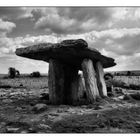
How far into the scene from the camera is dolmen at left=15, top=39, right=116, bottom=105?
647 cm

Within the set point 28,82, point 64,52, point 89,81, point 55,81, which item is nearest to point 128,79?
point 28,82

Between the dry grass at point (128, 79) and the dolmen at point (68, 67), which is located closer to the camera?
the dolmen at point (68, 67)

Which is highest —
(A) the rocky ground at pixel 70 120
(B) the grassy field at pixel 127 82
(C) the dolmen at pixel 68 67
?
(C) the dolmen at pixel 68 67

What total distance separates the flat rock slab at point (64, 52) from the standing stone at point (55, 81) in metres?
0.25

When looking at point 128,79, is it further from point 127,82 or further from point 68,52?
point 68,52

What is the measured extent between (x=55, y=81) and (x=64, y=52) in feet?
3.67

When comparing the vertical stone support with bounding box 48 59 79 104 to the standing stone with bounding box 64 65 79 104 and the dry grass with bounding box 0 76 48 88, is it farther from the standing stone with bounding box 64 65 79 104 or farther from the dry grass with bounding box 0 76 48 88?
the dry grass with bounding box 0 76 48 88

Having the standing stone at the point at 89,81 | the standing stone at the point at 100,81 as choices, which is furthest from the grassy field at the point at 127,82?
the standing stone at the point at 89,81

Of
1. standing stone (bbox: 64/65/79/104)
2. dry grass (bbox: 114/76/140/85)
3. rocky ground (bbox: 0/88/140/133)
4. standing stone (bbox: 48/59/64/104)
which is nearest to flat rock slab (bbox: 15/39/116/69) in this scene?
standing stone (bbox: 48/59/64/104)

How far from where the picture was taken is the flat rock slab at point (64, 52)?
611 cm

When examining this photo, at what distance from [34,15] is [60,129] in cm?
344

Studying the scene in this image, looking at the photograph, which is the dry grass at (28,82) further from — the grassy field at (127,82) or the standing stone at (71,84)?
the standing stone at (71,84)

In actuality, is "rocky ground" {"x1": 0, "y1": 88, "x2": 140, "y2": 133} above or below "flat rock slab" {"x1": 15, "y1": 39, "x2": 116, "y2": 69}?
below
